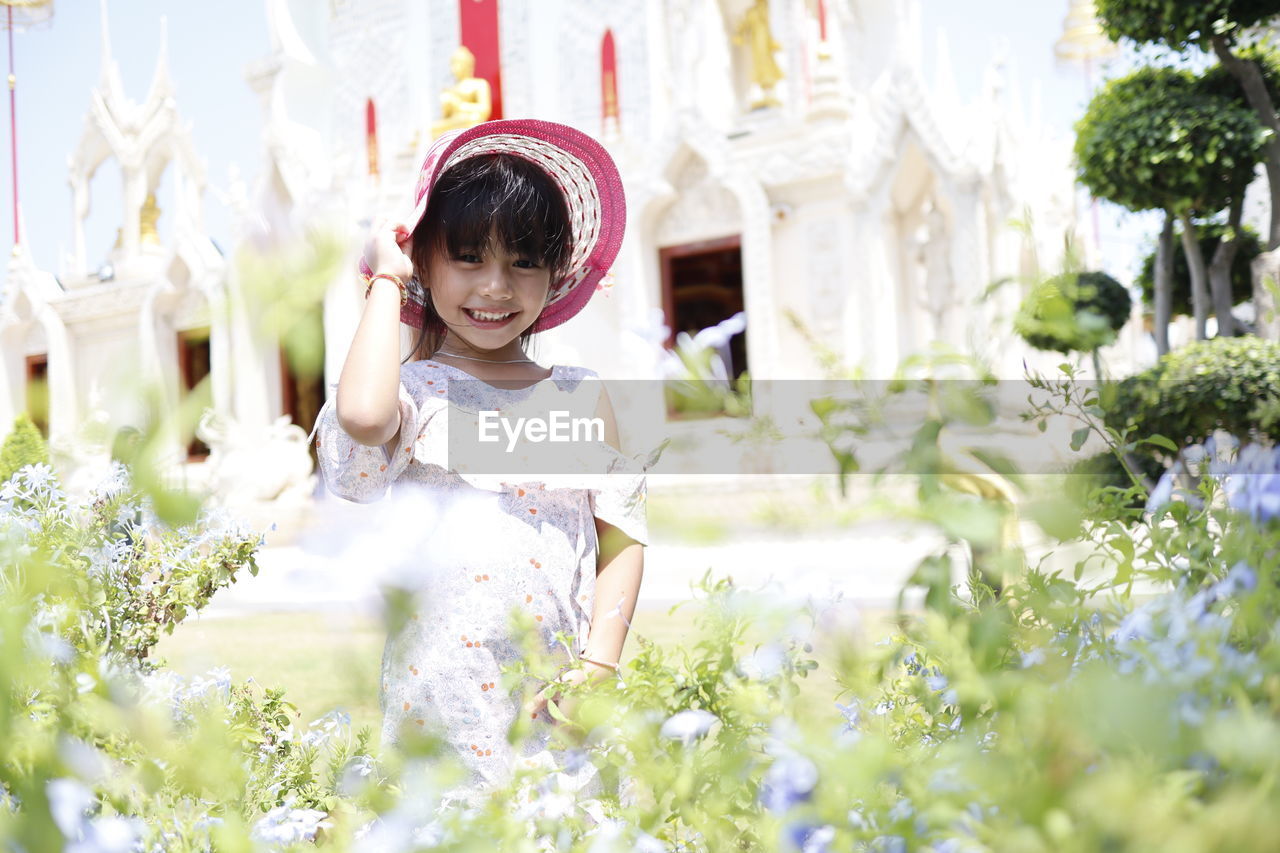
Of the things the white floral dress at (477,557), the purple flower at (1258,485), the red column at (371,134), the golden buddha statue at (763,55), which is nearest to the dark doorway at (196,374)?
the purple flower at (1258,485)

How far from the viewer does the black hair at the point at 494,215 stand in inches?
67.9

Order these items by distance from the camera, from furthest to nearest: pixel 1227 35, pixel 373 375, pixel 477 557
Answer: pixel 1227 35 < pixel 477 557 < pixel 373 375

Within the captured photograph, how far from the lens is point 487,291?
5.56ft

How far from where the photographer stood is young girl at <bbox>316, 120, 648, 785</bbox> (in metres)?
1.48

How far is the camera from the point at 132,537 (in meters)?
1.40

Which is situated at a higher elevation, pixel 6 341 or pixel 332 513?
pixel 6 341

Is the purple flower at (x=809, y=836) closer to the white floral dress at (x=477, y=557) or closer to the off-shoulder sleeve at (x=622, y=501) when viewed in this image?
the white floral dress at (x=477, y=557)

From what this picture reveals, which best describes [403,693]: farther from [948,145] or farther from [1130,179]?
[948,145]

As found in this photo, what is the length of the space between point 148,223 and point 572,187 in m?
18.2

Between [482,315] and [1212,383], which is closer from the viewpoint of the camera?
[482,315]

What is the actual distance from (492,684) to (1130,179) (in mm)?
7080

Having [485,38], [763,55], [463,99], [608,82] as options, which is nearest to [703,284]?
[763,55]

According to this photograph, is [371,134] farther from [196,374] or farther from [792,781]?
[792,781]

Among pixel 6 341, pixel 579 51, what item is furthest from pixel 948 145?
Answer: pixel 6 341
